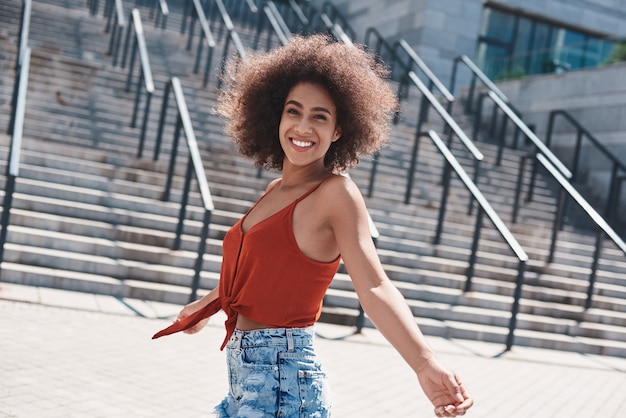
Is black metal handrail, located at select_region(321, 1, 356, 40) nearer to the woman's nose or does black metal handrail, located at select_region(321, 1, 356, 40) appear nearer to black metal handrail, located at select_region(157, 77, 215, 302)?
black metal handrail, located at select_region(157, 77, 215, 302)

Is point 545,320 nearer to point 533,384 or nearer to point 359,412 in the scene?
point 533,384

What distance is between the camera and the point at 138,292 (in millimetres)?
6465

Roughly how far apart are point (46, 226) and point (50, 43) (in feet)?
20.2

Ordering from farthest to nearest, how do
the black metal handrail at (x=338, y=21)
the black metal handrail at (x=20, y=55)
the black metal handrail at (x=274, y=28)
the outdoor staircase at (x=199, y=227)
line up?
the black metal handrail at (x=338, y=21) < the black metal handrail at (x=274, y=28) < the black metal handrail at (x=20, y=55) < the outdoor staircase at (x=199, y=227)

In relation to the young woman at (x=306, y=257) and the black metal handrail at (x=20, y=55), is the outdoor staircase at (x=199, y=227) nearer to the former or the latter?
the black metal handrail at (x=20, y=55)

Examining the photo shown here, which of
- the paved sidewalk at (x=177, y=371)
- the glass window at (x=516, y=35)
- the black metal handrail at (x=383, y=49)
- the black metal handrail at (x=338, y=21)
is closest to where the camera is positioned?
the paved sidewalk at (x=177, y=371)

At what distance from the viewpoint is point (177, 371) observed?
4.60 metres

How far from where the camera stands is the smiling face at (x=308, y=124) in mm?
2072

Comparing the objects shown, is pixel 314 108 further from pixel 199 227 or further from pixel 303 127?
pixel 199 227

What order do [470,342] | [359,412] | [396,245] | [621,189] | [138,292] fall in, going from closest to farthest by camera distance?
[359,412], [138,292], [470,342], [396,245], [621,189]

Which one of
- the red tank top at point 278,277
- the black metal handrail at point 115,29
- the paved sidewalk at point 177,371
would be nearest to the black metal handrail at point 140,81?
the black metal handrail at point 115,29

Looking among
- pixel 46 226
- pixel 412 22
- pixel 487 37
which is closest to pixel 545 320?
pixel 46 226

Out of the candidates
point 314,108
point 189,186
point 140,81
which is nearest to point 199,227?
point 189,186

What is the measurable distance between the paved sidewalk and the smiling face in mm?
2155
